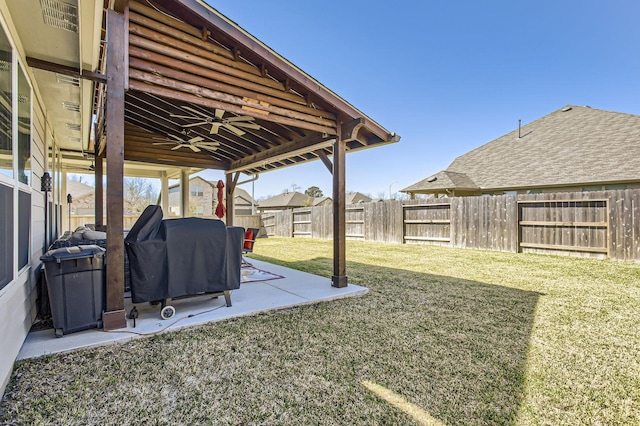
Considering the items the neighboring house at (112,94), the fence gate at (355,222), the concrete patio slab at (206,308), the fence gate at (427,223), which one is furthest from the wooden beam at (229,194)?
the fence gate at (427,223)

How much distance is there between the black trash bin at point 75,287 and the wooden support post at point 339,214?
2.98 m

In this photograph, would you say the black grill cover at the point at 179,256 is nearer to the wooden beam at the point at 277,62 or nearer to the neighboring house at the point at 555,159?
the wooden beam at the point at 277,62

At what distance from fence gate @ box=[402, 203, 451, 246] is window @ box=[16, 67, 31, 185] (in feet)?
34.3

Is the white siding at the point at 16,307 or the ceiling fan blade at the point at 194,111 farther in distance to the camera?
the ceiling fan blade at the point at 194,111

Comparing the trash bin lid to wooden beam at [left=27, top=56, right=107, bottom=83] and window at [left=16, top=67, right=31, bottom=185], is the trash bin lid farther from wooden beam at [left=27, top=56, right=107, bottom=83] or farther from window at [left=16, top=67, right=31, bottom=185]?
wooden beam at [left=27, top=56, right=107, bottom=83]

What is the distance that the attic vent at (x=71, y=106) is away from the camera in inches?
187

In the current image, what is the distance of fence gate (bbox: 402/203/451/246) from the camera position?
10.7 meters

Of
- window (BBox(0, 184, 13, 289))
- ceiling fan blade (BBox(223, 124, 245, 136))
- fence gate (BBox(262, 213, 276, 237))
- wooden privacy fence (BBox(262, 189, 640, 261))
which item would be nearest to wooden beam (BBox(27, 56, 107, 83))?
window (BBox(0, 184, 13, 289))

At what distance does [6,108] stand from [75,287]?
5.09ft

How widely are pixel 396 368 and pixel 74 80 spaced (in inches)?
195

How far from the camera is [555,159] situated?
39.9 ft

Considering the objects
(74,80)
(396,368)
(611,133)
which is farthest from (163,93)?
(611,133)

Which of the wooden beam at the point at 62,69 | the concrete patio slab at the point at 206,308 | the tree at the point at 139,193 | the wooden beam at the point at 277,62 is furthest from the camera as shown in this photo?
the tree at the point at 139,193

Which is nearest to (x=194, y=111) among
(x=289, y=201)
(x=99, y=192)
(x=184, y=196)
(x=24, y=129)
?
(x=24, y=129)
